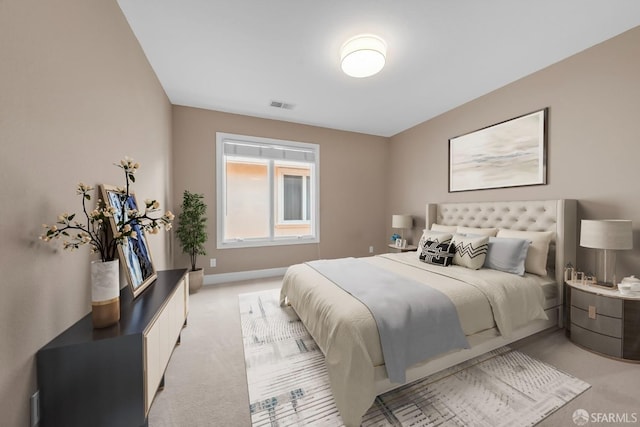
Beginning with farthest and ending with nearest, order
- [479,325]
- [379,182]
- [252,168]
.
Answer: [379,182], [252,168], [479,325]

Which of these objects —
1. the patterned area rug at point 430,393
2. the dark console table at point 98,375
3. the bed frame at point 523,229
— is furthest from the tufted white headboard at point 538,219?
the dark console table at point 98,375

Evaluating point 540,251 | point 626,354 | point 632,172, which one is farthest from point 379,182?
point 626,354

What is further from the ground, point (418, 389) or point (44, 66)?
point (44, 66)

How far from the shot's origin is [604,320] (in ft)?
6.00

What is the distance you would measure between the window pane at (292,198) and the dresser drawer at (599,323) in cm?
369

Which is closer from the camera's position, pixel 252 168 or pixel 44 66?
pixel 44 66

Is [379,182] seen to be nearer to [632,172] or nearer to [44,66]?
[632,172]

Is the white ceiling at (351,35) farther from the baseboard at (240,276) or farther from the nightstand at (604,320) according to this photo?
the baseboard at (240,276)

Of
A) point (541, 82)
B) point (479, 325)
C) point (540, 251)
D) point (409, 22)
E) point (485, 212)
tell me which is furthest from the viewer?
point (485, 212)

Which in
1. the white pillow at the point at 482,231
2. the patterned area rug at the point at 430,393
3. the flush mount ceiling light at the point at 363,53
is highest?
the flush mount ceiling light at the point at 363,53

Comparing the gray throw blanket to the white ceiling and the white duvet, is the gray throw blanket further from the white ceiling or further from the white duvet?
the white ceiling

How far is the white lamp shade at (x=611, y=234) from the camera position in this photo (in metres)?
1.82

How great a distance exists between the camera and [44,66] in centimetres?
104

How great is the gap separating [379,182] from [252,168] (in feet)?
8.84
